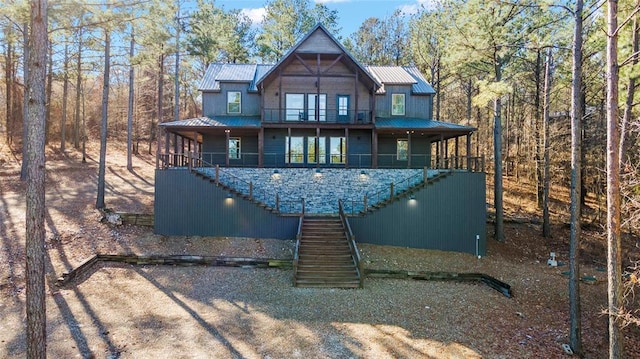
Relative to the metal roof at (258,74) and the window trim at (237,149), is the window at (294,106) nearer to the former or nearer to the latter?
the metal roof at (258,74)

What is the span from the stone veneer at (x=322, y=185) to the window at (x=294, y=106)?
12.8 feet

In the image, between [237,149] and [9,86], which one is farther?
[9,86]

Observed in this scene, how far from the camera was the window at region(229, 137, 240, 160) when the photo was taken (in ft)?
63.3

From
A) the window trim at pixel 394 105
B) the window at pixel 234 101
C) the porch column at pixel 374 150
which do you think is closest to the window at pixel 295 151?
the window at pixel 234 101

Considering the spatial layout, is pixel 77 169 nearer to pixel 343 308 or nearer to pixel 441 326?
pixel 343 308

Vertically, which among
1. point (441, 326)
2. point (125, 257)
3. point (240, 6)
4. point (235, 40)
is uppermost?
point (240, 6)

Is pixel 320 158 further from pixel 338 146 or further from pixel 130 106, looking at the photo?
pixel 130 106

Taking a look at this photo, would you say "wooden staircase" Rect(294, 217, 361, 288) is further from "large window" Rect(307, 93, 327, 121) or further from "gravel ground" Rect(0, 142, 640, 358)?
"large window" Rect(307, 93, 327, 121)

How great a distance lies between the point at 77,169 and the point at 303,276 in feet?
67.7

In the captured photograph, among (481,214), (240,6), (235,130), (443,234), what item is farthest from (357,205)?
(240,6)

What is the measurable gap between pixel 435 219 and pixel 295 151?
8.39 metres

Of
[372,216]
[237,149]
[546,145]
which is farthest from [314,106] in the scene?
[546,145]

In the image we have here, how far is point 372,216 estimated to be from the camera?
599 inches

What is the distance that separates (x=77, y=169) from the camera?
77.2ft
